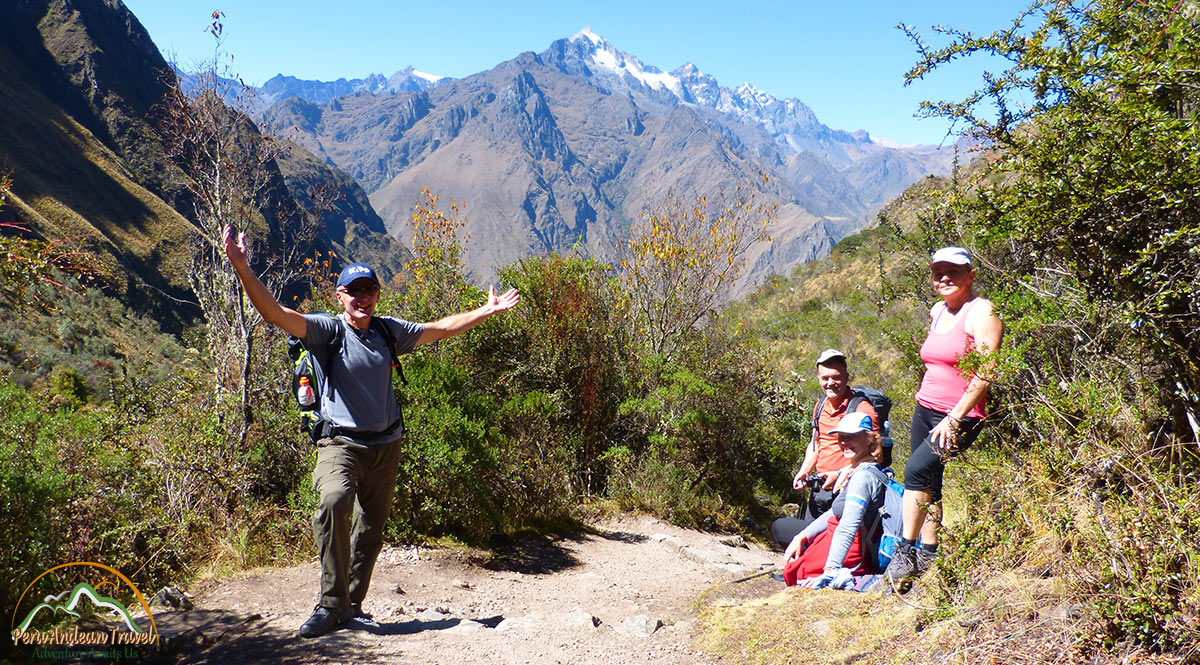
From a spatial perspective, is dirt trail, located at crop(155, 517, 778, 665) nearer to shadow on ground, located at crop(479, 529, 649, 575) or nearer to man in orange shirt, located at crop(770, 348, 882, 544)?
shadow on ground, located at crop(479, 529, 649, 575)

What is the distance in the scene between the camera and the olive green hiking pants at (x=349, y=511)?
3.35 metres

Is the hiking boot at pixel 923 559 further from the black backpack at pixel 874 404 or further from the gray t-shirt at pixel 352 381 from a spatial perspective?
the gray t-shirt at pixel 352 381

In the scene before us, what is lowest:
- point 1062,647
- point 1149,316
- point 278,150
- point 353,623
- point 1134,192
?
point 353,623

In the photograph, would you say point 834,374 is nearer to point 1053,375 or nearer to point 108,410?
point 1053,375

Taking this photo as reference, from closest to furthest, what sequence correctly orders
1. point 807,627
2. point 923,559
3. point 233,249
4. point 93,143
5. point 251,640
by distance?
point 233,249 < point 807,627 < point 251,640 < point 923,559 < point 93,143

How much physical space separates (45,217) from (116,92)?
41989 millimetres

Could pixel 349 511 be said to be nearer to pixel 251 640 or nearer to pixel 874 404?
pixel 251 640

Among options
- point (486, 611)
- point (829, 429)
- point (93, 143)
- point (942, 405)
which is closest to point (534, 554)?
point (486, 611)

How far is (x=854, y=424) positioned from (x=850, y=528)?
2.04ft

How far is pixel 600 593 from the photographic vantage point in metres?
4.82

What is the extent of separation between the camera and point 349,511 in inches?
133

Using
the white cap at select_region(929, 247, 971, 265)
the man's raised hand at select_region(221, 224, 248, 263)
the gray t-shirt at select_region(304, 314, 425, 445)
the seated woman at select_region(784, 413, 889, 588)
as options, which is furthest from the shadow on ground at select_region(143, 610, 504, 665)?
the white cap at select_region(929, 247, 971, 265)

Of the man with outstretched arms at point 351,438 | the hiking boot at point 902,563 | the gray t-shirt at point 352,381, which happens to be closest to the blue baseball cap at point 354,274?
the man with outstretched arms at point 351,438

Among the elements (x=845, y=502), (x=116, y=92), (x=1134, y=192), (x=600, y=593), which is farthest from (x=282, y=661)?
(x=116, y=92)
